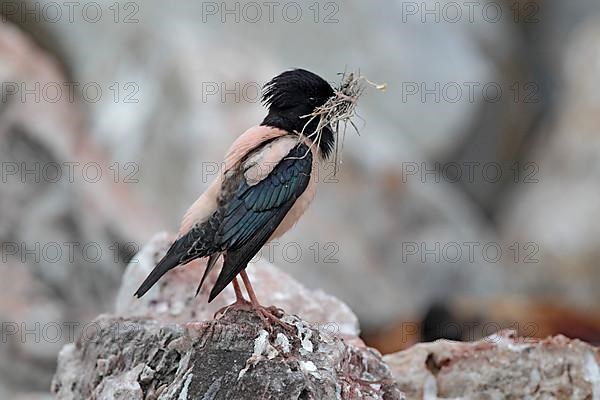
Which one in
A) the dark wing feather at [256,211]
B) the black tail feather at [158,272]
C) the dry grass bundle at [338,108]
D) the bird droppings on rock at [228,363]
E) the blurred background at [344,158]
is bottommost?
the bird droppings on rock at [228,363]

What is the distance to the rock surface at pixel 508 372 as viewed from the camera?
6.36 meters

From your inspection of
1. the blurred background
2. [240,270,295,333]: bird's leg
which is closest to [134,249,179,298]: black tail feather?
[240,270,295,333]: bird's leg

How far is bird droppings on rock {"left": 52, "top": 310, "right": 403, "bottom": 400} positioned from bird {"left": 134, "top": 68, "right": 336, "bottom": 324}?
0.27 metres

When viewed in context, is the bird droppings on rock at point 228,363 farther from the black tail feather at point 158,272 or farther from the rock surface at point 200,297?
the rock surface at point 200,297

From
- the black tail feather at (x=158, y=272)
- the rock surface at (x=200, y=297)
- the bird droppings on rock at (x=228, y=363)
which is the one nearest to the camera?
the bird droppings on rock at (x=228, y=363)

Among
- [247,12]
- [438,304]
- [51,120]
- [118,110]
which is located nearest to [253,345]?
[51,120]

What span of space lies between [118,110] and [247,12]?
307 cm

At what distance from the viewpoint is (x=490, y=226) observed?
1675cm

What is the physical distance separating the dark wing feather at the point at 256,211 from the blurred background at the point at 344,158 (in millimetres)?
3203

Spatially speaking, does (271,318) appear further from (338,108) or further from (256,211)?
(338,108)

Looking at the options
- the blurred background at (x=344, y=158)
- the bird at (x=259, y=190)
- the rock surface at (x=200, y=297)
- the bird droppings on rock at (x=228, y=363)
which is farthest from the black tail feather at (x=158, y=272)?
the blurred background at (x=344, y=158)

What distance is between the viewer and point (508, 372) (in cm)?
640

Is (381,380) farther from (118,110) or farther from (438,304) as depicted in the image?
(118,110)

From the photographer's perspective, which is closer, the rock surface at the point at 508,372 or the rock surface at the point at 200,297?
the rock surface at the point at 508,372
